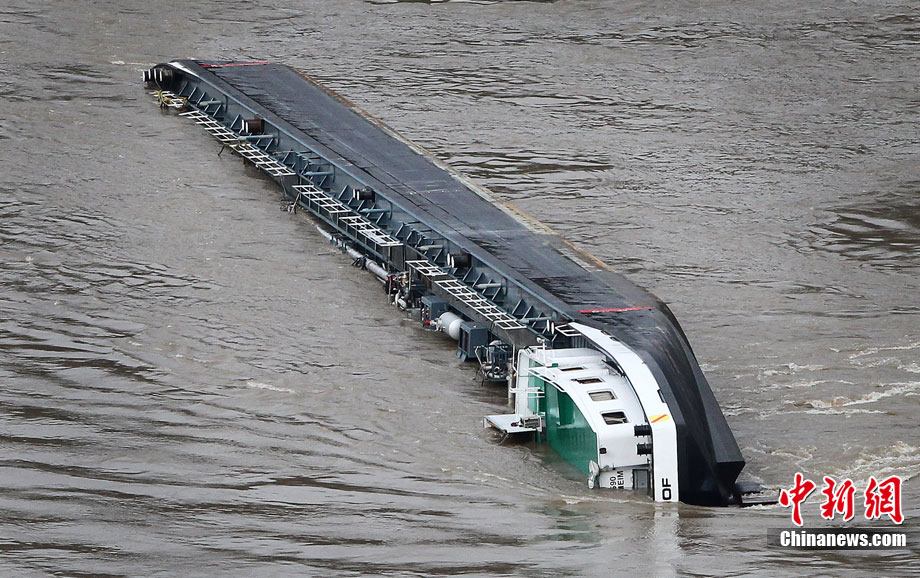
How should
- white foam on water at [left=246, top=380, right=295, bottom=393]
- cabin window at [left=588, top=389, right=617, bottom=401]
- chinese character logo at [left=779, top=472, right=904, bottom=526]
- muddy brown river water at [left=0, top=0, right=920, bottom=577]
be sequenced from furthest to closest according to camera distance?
1. white foam on water at [left=246, top=380, right=295, bottom=393]
2. cabin window at [left=588, top=389, right=617, bottom=401]
3. muddy brown river water at [left=0, top=0, right=920, bottom=577]
4. chinese character logo at [left=779, top=472, right=904, bottom=526]

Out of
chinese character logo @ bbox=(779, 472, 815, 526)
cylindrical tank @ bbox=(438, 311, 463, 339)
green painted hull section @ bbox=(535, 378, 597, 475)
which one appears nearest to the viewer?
chinese character logo @ bbox=(779, 472, 815, 526)

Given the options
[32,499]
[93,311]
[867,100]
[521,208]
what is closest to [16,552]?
[32,499]

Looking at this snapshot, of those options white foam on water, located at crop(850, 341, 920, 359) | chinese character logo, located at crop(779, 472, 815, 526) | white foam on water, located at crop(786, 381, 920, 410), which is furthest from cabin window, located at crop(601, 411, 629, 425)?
white foam on water, located at crop(850, 341, 920, 359)

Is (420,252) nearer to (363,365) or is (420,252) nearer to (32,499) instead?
(363,365)

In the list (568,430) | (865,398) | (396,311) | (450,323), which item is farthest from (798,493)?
(396,311)

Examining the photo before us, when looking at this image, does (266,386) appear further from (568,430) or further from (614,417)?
(614,417)

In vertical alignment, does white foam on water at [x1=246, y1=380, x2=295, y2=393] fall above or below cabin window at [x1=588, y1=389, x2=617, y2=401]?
above

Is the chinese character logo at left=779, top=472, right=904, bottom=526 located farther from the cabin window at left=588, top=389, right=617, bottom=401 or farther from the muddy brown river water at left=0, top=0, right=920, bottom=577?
the cabin window at left=588, top=389, right=617, bottom=401

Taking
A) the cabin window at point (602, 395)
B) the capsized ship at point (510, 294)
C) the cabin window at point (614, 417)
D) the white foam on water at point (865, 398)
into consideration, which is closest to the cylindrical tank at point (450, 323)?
the capsized ship at point (510, 294)
